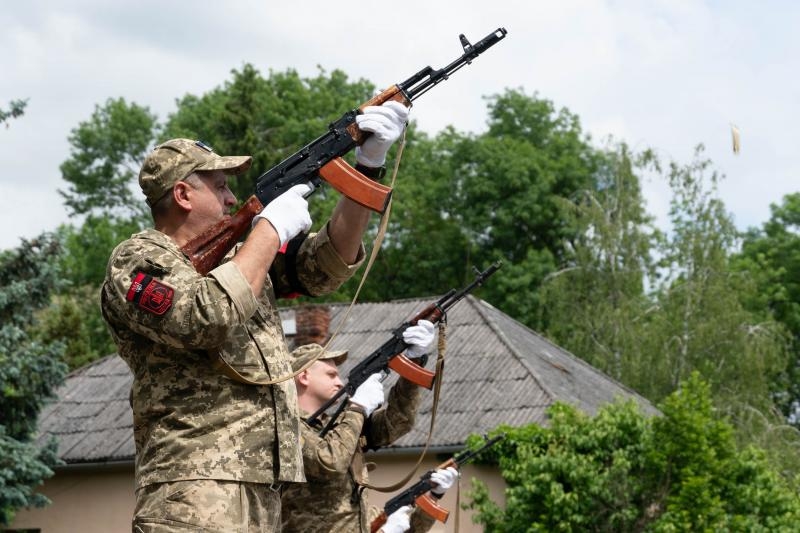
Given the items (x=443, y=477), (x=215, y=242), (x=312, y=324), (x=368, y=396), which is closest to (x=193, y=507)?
(x=215, y=242)

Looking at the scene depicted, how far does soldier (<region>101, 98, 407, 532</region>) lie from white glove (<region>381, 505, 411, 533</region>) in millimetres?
4643

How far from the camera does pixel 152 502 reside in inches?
188

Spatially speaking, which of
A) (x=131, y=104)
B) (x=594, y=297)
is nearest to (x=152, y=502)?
(x=594, y=297)

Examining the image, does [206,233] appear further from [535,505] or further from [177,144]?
[535,505]

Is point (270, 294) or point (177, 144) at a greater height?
point (177, 144)

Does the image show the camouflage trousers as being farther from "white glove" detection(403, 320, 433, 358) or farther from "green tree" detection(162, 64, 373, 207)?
"green tree" detection(162, 64, 373, 207)

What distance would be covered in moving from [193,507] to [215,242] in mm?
948

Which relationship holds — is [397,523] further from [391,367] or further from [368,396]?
[368,396]

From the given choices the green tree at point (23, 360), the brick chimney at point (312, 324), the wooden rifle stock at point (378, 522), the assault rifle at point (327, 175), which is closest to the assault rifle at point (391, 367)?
the wooden rifle stock at point (378, 522)

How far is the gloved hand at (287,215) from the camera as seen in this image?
193 inches

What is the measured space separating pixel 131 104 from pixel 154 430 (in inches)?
1689

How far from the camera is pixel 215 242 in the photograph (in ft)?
16.7

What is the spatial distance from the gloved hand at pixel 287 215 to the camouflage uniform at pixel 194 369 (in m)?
0.25

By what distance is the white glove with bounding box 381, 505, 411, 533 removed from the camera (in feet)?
31.8
